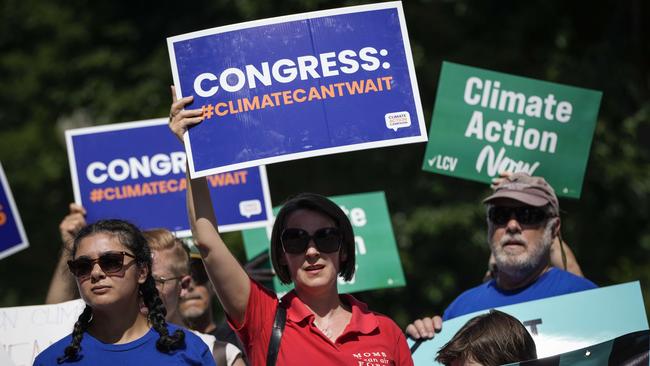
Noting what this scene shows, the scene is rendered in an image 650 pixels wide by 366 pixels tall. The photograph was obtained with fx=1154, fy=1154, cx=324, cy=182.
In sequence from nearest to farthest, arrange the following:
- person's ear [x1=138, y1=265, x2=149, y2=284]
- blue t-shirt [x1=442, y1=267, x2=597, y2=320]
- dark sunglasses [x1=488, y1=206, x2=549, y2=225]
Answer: person's ear [x1=138, y1=265, x2=149, y2=284], blue t-shirt [x1=442, y1=267, x2=597, y2=320], dark sunglasses [x1=488, y1=206, x2=549, y2=225]

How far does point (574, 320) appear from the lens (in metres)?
4.88

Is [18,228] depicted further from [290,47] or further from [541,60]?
[541,60]

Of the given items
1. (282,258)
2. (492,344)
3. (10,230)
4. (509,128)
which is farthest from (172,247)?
(509,128)

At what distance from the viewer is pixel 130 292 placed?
4.18 metres

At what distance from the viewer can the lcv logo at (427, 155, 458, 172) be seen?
6070 millimetres

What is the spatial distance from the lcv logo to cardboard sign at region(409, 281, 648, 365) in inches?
51.2

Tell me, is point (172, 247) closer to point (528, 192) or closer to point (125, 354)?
point (125, 354)

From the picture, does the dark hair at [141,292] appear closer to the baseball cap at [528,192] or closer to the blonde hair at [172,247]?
the blonde hair at [172,247]

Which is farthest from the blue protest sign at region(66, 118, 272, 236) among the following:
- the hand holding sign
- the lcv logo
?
the hand holding sign

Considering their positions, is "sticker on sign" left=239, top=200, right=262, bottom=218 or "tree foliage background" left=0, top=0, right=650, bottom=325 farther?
"tree foliage background" left=0, top=0, right=650, bottom=325

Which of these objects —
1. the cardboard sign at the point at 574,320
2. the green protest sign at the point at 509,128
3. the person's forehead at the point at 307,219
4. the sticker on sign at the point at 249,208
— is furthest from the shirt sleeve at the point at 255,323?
the sticker on sign at the point at 249,208

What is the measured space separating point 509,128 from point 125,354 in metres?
2.82

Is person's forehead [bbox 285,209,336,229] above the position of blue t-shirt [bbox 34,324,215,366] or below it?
above

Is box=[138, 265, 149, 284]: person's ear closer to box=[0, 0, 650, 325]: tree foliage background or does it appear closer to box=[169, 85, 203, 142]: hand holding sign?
box=[169, 85, 203, 142]: hand holding sign
